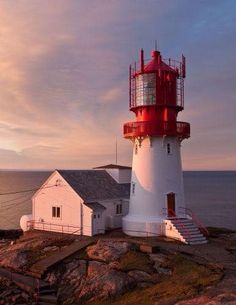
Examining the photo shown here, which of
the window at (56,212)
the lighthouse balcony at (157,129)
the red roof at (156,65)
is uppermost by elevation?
the red roof at (156,65)

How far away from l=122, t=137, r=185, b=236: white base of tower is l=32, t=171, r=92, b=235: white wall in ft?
11.3

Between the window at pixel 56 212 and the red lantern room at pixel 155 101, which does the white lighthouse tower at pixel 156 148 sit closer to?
the red lantern room at pixel 155 101

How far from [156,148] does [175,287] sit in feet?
44.5

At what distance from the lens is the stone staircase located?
30.1m

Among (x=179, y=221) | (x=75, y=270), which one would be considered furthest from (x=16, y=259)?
(x=179, y=221)

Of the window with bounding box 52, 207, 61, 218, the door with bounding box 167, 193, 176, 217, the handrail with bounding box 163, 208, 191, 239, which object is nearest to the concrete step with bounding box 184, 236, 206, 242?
the handrail with bounding box 163, 208, 191, 239

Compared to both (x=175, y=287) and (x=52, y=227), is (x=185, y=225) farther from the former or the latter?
(x=175, y=287)

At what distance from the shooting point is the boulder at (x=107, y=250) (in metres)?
25.0

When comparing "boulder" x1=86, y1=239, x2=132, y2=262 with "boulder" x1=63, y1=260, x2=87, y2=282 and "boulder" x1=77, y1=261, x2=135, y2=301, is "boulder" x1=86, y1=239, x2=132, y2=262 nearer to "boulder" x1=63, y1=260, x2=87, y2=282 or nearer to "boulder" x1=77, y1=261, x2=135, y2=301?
"boulder" x1=63, y1=260, x2=87, y2=282

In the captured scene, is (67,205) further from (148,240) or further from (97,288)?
(97,288)

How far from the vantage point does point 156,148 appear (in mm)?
32312

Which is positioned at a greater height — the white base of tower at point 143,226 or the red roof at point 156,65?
the red roof at point 156,65

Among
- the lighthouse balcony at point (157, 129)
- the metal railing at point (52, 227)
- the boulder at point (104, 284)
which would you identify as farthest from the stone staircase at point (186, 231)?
the boulder at point (104, 284)

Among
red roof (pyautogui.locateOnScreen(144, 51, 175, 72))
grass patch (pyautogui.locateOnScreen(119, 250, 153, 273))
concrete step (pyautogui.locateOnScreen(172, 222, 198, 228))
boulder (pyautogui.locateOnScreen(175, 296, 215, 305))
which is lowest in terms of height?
boulder (pyautogui.locateOnScreen(175, 296, 215, 305))
